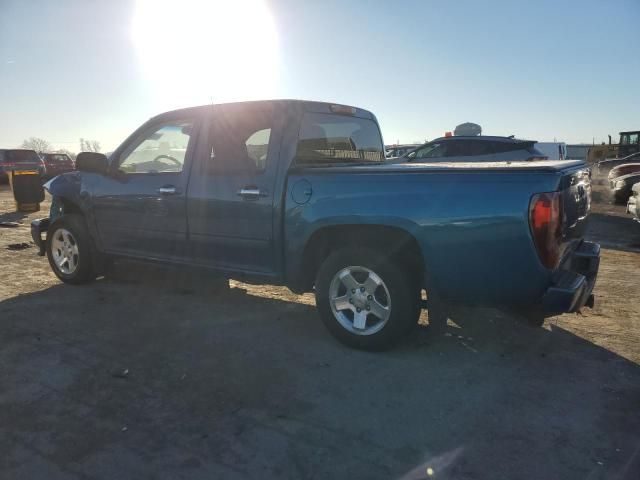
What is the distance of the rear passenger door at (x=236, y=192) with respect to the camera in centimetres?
393

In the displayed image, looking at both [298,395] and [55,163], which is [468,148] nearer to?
[298,395]

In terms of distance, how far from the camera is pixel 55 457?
7.77ft

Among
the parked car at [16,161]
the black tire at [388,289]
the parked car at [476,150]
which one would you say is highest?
the parked car at [16,161]

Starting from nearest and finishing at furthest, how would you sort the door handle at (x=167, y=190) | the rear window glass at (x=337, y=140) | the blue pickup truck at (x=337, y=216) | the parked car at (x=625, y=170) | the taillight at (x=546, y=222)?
the taillight at (x=546, y=222)
the blue pickup truck at (x=337, y=216)
the rear window glass at (x=337, y=140)
the door handle at (x=167, y=190)
the parked car at (x=625, y=170)

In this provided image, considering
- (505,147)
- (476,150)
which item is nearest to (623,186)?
(505,147)

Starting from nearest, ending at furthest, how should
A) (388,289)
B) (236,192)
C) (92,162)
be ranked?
(388,289)
(236,192)
(92,162)

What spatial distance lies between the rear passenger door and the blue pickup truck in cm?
1

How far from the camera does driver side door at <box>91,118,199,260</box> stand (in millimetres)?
4465

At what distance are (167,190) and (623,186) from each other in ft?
42.8

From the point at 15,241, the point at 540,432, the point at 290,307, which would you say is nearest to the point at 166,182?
the point at 290,307

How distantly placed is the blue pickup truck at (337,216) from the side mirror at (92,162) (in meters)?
0.01

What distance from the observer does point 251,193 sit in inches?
155

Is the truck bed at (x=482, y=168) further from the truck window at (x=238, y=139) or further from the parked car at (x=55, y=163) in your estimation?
the parked car at (x=55, y=163)

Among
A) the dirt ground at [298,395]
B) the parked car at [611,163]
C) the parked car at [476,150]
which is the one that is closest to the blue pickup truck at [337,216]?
the dirt ground at [298,395]
